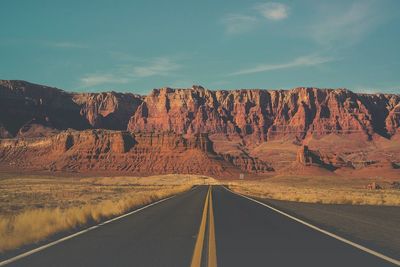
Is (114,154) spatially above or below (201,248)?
above

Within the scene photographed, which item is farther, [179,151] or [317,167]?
[179,151]

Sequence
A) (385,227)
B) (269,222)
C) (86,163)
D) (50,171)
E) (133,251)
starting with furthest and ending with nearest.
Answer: (86,163) < (50,171) < (269,222) < (385,227) < (133,251)

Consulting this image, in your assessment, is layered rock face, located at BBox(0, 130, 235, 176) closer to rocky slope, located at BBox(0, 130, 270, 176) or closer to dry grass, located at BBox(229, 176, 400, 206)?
rocky slope, located at BBox(0, 130, 270, 176)

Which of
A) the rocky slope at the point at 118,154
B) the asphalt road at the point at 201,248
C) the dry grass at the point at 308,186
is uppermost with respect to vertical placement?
the rocky slope at the point at 118,154

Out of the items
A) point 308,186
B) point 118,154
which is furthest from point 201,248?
point 118,154

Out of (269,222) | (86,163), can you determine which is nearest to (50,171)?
(86,163)

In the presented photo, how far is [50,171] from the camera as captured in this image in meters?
156

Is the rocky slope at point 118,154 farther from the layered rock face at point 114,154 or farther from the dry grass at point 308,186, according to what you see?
the dry grass at point 308,186

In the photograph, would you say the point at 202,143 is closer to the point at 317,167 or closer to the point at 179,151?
the point at 179,151

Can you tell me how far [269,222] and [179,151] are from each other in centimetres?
15671

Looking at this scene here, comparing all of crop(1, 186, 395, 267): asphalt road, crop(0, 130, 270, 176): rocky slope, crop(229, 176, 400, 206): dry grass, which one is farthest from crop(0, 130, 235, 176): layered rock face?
crop(1, 186, 395, 267): asphalt road

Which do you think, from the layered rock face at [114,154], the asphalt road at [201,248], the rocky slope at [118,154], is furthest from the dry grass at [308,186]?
the asphalt road at [201,248]

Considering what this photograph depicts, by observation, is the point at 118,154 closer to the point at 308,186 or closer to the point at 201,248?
the point at 308,186

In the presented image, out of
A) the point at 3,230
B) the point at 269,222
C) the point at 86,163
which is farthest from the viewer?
the point at 86,163
